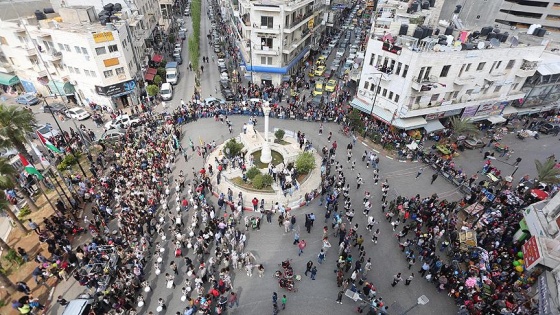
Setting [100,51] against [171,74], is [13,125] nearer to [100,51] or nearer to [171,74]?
[100,51]

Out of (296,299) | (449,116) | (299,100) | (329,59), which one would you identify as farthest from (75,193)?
(329,59)

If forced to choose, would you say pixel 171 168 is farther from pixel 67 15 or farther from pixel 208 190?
pixel 67 15

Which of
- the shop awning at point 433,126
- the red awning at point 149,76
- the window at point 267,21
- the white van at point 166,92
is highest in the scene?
the window at point 267,21

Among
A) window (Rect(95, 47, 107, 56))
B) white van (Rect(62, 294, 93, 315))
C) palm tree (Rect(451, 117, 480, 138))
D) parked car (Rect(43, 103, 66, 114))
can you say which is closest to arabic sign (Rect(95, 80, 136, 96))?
window (Rect(95, 47, 107, 56))

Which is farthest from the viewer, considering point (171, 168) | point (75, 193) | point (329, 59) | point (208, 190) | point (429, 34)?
point (329, 59)

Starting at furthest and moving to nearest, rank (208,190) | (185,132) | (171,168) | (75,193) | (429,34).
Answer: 1. (185,132)
2. (429,34)
3. (171,168)
4. (208,190)
5. (75,193)

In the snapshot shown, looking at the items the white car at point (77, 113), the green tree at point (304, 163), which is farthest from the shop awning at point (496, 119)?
the white car at point (77, 113)

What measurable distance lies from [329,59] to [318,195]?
40263mm

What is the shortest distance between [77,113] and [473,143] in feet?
169

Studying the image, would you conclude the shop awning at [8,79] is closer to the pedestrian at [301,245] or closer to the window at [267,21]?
the window at [267,21]

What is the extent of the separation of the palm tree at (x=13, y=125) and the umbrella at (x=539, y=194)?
45.6 metres

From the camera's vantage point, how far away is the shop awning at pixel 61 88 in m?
42.1

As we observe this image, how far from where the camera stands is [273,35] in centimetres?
4544

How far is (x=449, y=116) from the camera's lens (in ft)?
129
